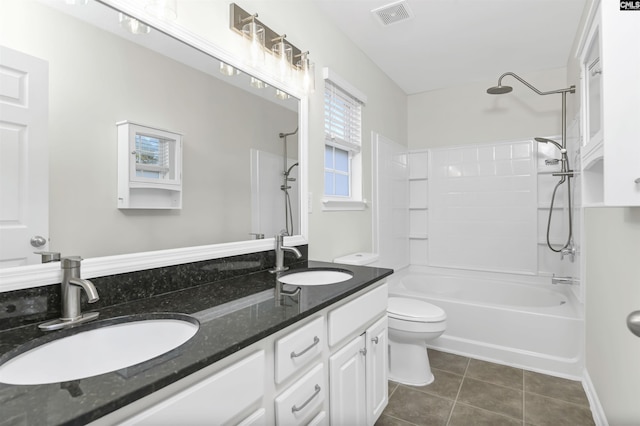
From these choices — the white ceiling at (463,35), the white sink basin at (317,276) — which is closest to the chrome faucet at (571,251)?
the white ceiling at (463,35)

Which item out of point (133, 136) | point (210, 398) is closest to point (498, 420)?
point (210, 398)

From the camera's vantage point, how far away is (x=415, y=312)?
2.27 metres

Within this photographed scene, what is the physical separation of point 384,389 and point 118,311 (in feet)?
4.58

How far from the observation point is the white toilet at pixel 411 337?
7.20 feet

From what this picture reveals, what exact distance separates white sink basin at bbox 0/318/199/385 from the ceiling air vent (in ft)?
7.60

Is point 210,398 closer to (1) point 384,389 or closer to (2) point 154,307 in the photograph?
(2) point 154,307

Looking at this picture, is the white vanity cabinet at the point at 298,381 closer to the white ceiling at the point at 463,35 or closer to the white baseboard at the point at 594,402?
the white baseboard at the point at 594,402

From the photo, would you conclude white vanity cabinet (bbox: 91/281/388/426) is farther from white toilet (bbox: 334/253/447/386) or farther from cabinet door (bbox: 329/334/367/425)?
white toilet (bbox: 334/253/447/386)

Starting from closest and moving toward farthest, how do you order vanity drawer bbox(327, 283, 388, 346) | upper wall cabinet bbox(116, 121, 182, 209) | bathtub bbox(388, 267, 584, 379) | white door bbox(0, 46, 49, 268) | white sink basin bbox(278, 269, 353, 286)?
white door bbox(0, 46, 49, 268), upper wall cabinet bbox(116, 121, 182, 209), vanity drawer bbox(327, 283, 388, 346), white sink basin bbox(278, 269, 353, 286), bathtub bbox(388, 267, 584, 379)

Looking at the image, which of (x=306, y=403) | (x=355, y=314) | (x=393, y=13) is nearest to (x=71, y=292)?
(x=306, y=403)

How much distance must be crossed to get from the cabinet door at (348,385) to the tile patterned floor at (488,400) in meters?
0.50

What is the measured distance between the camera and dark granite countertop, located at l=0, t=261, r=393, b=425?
0.54 m

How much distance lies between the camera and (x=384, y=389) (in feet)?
5.81

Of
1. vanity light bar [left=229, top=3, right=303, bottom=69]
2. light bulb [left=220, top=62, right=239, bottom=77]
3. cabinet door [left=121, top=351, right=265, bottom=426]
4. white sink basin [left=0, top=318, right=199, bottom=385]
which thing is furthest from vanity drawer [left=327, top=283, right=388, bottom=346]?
vanity light bar [left=229, top=3, right=303, bottom=69]
